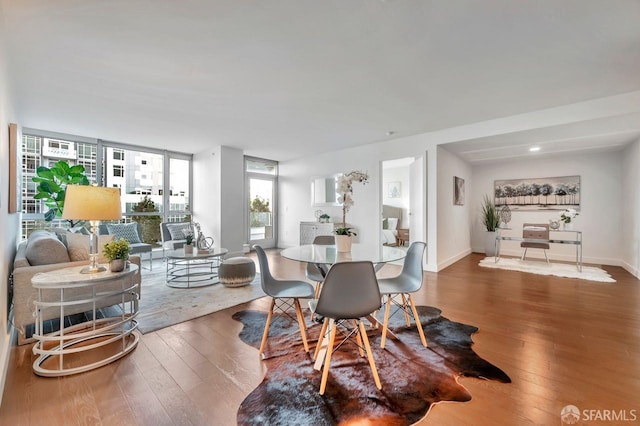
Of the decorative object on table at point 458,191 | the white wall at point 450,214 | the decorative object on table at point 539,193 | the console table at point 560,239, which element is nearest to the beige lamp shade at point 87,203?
the white wall at point 450,214

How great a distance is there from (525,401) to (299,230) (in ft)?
19.8

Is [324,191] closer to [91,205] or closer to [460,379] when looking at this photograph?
[91,205]

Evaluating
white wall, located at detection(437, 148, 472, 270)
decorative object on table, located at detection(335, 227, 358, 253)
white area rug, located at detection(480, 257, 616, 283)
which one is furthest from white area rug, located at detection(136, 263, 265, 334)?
white area rug, located at detection(480, 257, 616, 283)

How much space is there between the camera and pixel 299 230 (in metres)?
7.34

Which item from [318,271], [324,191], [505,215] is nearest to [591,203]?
[505,215]

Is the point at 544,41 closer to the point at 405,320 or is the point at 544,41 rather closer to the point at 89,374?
the point at 405,320

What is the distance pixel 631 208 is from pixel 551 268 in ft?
5.24

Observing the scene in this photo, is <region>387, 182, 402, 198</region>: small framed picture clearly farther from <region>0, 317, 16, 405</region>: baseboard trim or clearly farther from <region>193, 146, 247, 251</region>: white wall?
<region>0, 317, 16, 405</region>: baseboard trim

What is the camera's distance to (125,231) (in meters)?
5.25

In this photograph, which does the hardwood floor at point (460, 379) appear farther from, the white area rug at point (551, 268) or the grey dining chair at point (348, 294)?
the white area rug at point (551, 268)

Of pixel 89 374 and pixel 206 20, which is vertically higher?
pixel 206 20

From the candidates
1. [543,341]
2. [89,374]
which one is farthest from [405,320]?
[89,374]

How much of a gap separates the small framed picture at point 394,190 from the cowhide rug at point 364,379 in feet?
20.4

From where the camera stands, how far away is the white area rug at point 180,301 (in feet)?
9.11
